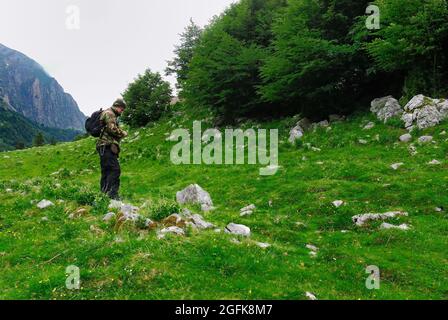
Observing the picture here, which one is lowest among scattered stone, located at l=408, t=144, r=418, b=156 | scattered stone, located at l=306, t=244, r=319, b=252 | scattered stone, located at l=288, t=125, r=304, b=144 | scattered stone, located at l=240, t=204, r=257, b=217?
scattered stone, located at l=306, t=244, r=319, b=252

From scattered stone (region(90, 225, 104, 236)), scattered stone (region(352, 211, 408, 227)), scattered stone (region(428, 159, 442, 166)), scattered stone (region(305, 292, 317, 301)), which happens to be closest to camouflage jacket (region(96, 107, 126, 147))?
scattered stone (region(90, 225, 104, 236))

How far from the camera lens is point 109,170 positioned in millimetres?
15047

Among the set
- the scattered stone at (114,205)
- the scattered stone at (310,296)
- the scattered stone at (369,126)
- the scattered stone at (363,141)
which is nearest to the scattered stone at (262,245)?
the scattered stone at (310,296)

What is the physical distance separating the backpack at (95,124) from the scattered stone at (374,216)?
9565 mm

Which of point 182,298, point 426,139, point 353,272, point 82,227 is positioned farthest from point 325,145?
point 182,298

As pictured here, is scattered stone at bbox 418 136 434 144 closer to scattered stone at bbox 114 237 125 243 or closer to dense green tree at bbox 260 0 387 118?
dense green tree at bbox 260 0 387 118

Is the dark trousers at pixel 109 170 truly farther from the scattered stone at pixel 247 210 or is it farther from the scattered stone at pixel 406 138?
the scattered stone at pixel 406 138

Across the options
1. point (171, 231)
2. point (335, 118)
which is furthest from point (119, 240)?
point (335, 118)

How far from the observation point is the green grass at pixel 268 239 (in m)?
8.40

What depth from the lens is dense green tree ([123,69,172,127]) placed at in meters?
45.2

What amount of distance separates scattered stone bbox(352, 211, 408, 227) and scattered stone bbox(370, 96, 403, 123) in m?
11.7

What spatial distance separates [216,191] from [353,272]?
10.6 meters

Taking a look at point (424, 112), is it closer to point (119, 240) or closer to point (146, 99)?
point (119, 240)

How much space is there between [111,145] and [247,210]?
226 inches
